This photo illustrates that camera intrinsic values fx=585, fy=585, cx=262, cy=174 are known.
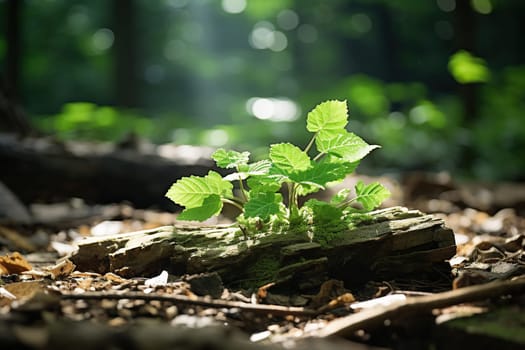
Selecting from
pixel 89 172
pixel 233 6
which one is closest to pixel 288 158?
pixel 89 172

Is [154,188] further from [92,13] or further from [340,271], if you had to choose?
[92,13]

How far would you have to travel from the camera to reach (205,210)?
6.70 feet

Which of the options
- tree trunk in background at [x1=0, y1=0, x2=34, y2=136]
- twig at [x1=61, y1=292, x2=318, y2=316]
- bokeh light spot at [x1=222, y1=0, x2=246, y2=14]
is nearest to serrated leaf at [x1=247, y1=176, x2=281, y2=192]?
twig at [x1=61, y1=292, x2=318, y2=316]

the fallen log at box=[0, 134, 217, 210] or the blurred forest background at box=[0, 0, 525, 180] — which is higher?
the blurred forest background at box=[0, 0, 525, 180]

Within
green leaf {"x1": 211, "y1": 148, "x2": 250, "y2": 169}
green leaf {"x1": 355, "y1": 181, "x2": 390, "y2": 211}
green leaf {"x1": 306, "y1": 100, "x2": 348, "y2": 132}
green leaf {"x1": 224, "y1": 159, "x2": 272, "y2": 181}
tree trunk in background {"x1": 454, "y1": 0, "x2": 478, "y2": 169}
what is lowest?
green leaf {"x1": 355, "y1": 181, "x2": 390, "y2": 211}

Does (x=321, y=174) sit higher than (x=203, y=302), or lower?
higher

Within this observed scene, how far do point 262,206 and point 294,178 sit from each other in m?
0.14

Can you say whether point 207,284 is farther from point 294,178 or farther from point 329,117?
point 329,117

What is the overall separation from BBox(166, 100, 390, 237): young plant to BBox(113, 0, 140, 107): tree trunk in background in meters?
9.35

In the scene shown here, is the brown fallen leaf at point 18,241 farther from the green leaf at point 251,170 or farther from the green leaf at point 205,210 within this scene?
the green leaf at point 251,170

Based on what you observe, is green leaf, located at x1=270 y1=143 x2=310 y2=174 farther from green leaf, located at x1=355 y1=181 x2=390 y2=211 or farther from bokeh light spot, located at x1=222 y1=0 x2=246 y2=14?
bokeh light spot, located at x1=222 y1=0 x2=246 y2=14

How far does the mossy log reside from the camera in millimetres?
1936

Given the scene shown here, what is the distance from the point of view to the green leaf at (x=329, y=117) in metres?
2.09

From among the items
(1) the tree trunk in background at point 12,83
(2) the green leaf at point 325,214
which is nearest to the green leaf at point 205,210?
(2) the green leaf at point 325,214
